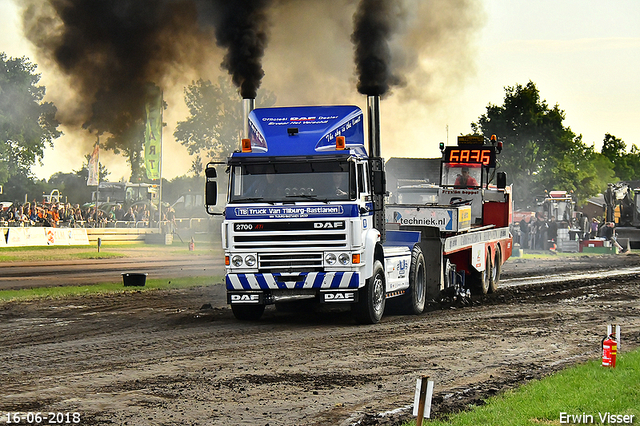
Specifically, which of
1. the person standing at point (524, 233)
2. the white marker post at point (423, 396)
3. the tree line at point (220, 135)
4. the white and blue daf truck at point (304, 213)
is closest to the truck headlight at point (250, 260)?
the white and blue daf truck at point (304, 213)

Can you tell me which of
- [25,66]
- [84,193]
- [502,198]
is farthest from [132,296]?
[84,193]

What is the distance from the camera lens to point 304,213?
1364 centimetres

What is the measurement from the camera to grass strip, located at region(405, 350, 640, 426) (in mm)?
7309

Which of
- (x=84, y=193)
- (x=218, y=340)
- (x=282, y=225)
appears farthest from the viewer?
(x=84, y=193)

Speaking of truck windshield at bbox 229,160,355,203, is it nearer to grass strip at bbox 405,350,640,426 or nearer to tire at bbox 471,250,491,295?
grass strip at bbox 405,350,640,426

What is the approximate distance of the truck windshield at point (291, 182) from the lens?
1375cm

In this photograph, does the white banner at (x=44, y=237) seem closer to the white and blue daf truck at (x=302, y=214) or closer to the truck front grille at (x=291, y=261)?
the white and blue daf truck at (x=302, y=214)

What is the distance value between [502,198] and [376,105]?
4.43 meters

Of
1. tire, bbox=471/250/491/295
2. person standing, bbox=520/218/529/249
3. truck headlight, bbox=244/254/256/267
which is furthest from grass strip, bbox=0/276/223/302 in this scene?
person standing, bbox=520/218/529/249

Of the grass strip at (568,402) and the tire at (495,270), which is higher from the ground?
the tire at (495,270)

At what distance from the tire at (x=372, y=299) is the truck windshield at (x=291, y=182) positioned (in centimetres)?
165

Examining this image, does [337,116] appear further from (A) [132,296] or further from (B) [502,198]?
(B) [502,198]

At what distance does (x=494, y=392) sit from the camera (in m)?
8.73

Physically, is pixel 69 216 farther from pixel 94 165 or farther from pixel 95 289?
pixel 95 289
